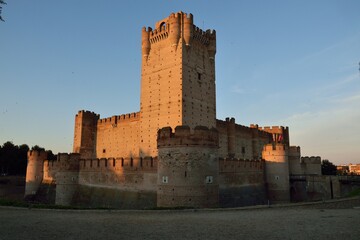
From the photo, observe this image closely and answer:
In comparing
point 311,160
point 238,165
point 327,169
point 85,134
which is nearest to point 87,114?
point 85,134

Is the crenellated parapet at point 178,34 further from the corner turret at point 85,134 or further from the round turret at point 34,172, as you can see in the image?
the round turret at point 34,172

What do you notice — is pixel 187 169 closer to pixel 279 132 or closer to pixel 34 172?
pixel 34 172

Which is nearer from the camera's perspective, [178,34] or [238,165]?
[238,165]

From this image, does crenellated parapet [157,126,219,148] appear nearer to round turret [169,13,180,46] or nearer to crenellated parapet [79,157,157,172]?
crenellated parapet [79,157,157,172]

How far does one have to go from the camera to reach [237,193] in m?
25.1

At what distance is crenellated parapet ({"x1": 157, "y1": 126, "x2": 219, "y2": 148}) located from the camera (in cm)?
1608

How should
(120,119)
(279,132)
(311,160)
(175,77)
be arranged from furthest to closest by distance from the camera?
(279,132) → (120,119) → (311,160) → (175,77)

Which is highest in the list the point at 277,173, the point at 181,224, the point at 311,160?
the point at 311,160

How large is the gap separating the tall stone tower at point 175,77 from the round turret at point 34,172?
11.3 metres

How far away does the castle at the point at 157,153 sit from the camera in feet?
76.7

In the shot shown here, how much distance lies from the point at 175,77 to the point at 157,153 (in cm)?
839

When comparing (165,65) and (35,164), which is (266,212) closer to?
(165,65)

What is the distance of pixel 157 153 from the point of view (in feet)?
73.8

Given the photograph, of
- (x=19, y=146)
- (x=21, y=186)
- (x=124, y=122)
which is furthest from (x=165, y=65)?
(x=19, y=146)
